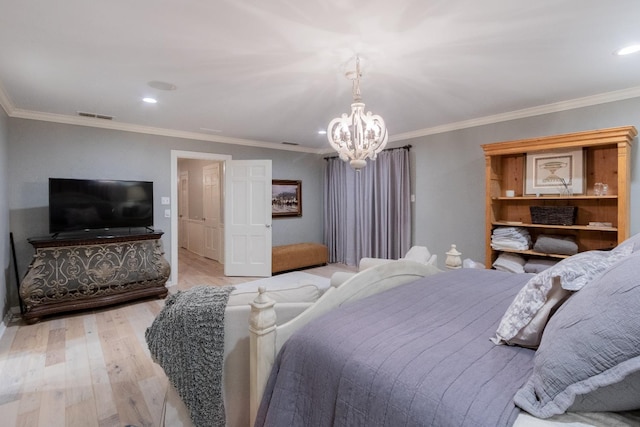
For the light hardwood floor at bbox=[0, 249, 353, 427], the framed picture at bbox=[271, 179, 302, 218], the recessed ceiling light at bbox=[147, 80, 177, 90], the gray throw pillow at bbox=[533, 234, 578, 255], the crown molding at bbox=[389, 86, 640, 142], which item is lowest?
the light hardwood floor at bbox=[0, 249, 353, 427]

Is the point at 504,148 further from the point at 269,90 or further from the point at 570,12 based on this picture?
the point at 269,90

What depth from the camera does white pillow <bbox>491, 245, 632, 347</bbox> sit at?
3.61 feet

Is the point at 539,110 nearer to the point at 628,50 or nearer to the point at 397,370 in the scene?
the point at 628,50

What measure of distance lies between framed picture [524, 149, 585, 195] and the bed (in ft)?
7.37

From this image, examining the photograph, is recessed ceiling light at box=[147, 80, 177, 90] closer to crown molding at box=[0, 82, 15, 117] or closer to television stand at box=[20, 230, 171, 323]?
→ crown molding at box=[0, 82, 15, 117]

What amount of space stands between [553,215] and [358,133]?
2.46 metres

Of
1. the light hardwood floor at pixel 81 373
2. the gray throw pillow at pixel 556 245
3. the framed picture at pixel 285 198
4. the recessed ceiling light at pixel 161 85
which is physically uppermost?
the recessed ceiling light at pixel 161 85

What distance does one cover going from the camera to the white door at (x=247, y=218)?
530 centimetres

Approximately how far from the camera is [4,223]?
3361 mm

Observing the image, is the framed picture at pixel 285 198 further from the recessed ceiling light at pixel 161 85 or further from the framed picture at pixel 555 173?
the framed picture at pixel 555 173

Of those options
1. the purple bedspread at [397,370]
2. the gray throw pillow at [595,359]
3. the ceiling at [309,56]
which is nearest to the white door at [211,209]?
the ceiling at [309,56]

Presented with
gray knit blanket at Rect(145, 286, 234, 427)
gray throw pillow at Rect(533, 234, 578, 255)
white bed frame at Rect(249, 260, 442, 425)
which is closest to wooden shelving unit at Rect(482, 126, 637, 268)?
gray throw pillow at Rect(533, 234, 578, 255)

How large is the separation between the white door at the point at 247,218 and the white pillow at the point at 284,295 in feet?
12.0

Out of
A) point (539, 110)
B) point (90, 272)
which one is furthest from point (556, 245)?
point (90, 272)
